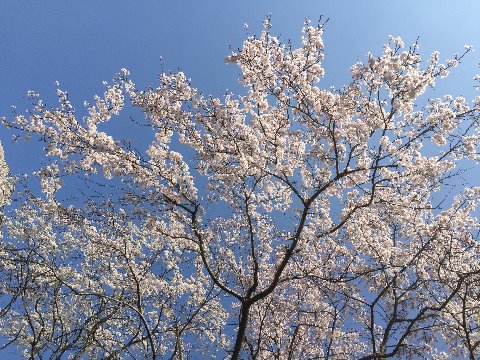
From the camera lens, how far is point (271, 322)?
14.1 m

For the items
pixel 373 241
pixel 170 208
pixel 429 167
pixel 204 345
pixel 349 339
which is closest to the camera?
pixel 429 167

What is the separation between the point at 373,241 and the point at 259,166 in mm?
5831

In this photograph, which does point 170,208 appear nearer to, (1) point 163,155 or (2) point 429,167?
(1) point 163,155

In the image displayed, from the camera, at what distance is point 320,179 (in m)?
9.41

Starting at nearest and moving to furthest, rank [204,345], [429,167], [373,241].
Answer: [429,167] < [373,241] < [204,345]

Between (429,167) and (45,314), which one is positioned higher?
(429,167)

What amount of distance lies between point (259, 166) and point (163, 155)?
7.22 feet

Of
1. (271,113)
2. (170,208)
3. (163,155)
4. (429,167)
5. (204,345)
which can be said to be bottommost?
(204,345)

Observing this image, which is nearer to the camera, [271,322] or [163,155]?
[163,155]

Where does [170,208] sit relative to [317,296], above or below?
below

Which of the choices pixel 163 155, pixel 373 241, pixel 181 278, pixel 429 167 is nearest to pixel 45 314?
pixel 181 278

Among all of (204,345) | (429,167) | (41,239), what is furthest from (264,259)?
(41,239)

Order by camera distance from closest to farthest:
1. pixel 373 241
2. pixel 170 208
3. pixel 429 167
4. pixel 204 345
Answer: pixel 429 167
pixel 170 208
pixel 373 241
pixel 204 345

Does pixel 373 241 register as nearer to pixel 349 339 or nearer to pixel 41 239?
pixel 349 339
